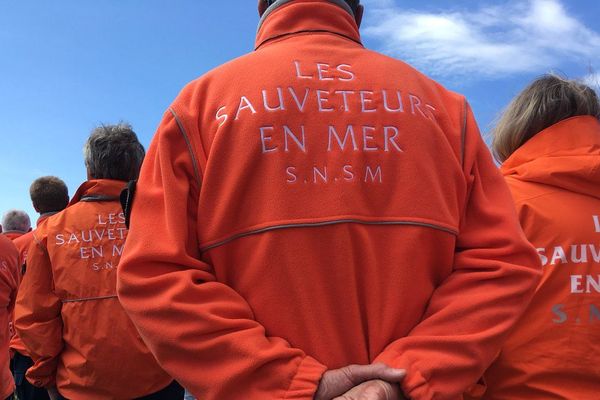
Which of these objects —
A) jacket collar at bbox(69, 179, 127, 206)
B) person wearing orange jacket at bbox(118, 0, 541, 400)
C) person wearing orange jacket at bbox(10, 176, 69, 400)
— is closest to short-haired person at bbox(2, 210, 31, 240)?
person wearing orange jacket at bbox(10, 176, 69, 400)

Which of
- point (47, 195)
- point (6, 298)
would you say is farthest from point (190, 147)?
point (47, 195)

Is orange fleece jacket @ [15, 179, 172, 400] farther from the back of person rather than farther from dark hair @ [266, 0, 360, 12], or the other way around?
dark hair @ [266, 0, 360, 12]

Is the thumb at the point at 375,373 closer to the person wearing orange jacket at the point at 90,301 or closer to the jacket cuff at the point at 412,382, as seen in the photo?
the jacket cuff at the point at 412,382

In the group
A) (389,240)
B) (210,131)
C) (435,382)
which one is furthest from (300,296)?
(210,131)

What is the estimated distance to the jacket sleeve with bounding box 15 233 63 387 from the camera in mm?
3463

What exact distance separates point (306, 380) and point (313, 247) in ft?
1.00

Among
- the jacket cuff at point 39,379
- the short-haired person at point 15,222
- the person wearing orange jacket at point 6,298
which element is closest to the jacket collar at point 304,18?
the jacket cuff at point 39,379

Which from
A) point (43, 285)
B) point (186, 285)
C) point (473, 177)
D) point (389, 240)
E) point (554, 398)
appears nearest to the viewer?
point (186, 285)

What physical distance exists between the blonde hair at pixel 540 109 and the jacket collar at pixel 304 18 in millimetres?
1257

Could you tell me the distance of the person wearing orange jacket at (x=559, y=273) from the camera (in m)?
2.16

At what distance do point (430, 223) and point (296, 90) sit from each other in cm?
49

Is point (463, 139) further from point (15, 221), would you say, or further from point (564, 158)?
point (15, 221)

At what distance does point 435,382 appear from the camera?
4.35 feet

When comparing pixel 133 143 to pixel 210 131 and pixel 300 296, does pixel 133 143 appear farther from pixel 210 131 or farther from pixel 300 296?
pixel 300 296
